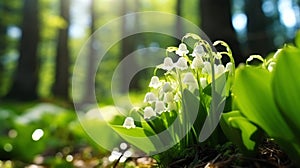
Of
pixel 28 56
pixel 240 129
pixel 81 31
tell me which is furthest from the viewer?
pixel 81 31

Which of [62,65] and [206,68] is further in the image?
[62,65]

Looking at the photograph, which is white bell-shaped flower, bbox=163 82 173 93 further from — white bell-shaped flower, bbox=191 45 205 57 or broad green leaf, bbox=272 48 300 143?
broad green leaf, bbox=272 48 300 143

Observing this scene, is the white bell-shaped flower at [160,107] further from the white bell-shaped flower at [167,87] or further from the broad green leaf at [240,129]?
the broad green leaf at [240,129]

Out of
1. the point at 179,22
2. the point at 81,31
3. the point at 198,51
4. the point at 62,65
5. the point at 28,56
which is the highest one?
the point at 81,31

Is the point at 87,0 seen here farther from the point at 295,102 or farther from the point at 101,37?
the point at 295,102

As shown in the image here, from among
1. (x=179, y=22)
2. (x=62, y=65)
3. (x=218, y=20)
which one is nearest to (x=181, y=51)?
(x=218, y=20)

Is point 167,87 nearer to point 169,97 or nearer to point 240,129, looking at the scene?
point 169,97

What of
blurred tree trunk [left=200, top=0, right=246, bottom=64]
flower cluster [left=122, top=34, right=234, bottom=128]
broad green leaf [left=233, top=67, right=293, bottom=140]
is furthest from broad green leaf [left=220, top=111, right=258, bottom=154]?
blurred tree trunk [left=200, top=0, right=246, bottom=64]

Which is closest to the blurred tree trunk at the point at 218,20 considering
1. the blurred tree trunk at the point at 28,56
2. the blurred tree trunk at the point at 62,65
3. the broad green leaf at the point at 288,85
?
the broad green leaf at the point at 288,85
